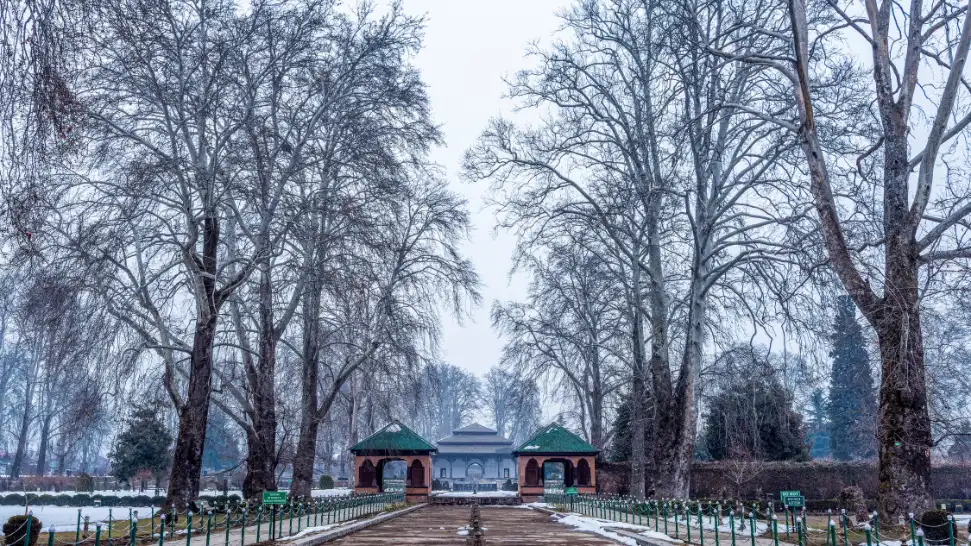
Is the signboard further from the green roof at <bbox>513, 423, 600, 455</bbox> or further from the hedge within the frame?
the green roof at <bbox>513, 423, 600, 455</bbox>

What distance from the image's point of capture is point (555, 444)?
138ft

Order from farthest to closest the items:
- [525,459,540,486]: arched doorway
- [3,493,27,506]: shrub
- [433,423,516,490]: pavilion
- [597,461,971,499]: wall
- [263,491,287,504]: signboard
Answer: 1. [433,423,516,490]: pavilion
2. [525,459,540,486]: arched doorway
3. [597,461,971,499]: wall
4. [3,493,27,506]: shrub
5. [263,491,287,504]: signboard

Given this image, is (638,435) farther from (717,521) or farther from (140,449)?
(140,449)

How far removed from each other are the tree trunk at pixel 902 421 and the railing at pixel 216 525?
426 inches

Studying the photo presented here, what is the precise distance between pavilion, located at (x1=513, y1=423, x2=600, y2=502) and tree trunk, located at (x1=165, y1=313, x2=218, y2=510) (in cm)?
2439

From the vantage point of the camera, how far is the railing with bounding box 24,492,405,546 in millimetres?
11383

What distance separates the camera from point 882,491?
13406mm

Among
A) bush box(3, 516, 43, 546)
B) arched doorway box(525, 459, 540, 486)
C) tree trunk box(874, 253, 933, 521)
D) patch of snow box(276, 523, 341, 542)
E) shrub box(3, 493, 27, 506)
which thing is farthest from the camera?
arched doorway box(525, 459, 540, 486)

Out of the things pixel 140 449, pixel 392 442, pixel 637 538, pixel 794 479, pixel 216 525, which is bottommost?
pixel 794 479

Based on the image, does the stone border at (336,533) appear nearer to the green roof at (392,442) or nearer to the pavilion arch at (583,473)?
the green roof at (392,442)

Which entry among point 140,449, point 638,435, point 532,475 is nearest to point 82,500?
point 140,449

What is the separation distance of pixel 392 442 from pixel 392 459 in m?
2.78

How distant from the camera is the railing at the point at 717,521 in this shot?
10948 mm

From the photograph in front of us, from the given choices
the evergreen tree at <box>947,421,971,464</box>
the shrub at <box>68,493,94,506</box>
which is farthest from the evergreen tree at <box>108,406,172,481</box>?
the evergreen tree at <box>947,421,971,464</box>
